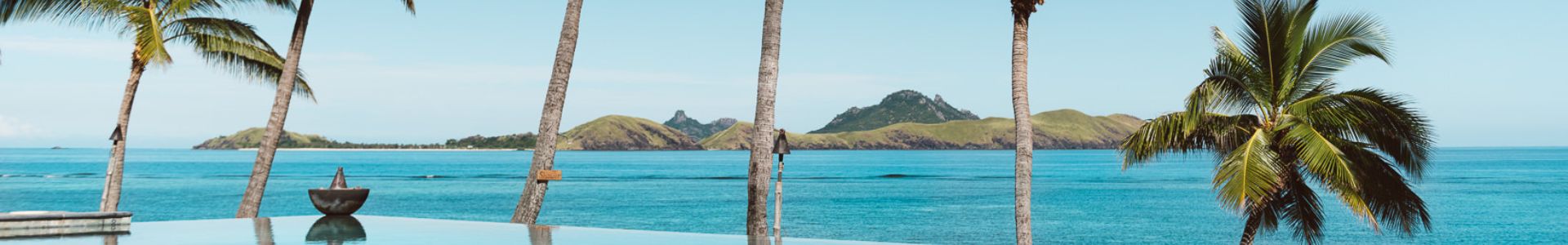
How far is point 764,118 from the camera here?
14227 mm

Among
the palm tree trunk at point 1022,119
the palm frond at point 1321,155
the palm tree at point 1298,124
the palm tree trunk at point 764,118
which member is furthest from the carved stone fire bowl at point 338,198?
the palm frond at point 1321,155

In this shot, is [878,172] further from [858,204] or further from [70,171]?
[70,171]

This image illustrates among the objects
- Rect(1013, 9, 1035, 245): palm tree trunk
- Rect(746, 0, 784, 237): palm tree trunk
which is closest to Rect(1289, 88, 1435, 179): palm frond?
Rect(1013, 9, 1035, 245): palm tree trunk

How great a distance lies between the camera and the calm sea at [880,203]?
54.0 meters

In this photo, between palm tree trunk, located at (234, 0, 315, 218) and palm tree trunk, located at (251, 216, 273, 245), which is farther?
palm tree trunk, located at (234, 0, 315, 218)

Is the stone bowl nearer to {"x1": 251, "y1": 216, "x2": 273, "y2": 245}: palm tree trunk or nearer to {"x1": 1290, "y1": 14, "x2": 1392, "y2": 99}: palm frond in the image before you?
{"x1": 251, "y1": 216, "x2": 273, "y2": 245}: palm tree trunk

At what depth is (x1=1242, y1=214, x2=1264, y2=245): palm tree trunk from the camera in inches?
628

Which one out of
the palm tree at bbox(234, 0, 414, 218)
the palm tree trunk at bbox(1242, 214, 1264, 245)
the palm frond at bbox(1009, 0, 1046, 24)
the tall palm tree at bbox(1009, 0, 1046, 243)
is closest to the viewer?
the palm frond at bbox(1009, 0, 1046, 24)

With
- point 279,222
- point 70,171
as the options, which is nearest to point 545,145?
point 279,222

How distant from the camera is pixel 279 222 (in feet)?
47.1

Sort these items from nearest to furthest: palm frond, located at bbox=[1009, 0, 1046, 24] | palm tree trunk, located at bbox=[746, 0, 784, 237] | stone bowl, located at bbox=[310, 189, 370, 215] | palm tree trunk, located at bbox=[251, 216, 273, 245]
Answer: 1. palm tree trunk, located at bbox=[251, 216, 273, 245]
2. palm tree trunk, located at bbox=[746, 0, 784, 237]
3. stone bowl, located at bbox=[310, 189, 370, 215]
4. palm frond, located at bbox=[1009, 0, 1046, 24]

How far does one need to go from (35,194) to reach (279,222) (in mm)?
79252

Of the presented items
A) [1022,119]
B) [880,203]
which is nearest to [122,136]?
[1022,119]

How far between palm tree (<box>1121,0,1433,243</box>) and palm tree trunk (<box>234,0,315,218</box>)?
12649 mm
